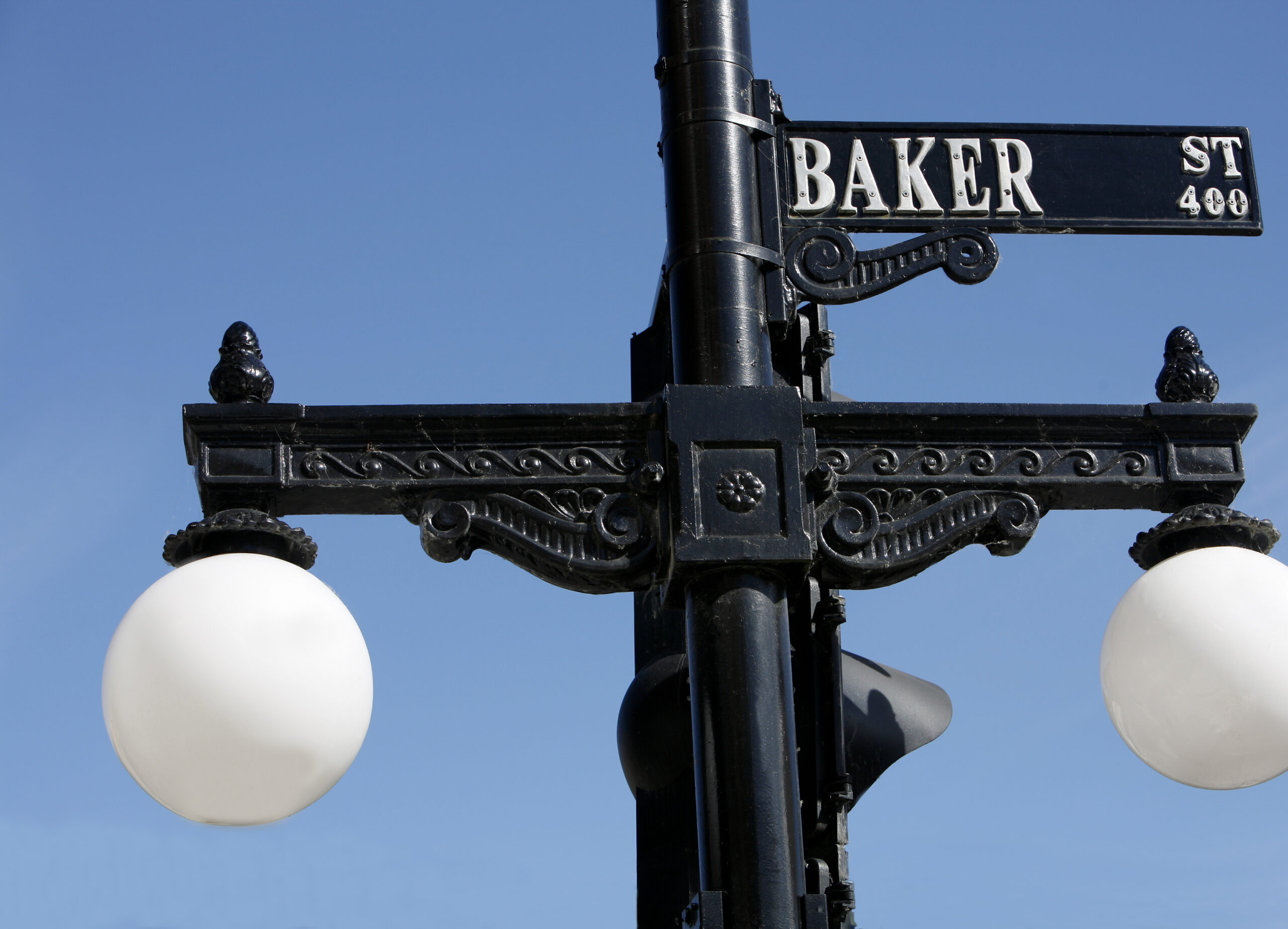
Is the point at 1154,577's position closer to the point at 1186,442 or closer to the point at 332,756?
the point at 1186,442

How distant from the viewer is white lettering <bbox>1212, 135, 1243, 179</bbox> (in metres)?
4.17

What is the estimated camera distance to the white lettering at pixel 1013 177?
4059mm

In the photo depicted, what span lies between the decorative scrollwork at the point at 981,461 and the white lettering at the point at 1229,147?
37.4 inches

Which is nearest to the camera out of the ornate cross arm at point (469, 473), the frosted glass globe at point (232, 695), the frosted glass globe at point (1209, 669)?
the frosted glass globe at point (232, 695)

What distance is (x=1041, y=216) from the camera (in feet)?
13.3

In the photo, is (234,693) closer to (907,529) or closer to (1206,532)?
(907,529)

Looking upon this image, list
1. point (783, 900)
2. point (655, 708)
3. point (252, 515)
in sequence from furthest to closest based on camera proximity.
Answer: point (655, 708) → point (252, 515) → point (783, 900)

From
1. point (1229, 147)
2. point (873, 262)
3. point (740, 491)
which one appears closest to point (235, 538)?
point (740, 491)

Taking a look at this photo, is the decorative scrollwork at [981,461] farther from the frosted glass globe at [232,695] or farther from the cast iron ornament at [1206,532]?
the frosted glass globe at [232,695]

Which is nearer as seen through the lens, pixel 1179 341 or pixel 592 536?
pixel 592 536

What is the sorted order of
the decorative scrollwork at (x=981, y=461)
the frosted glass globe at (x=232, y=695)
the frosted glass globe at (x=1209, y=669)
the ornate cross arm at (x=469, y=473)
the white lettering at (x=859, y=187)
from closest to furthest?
the frosted glass globe at (x=232, y=695) → the frosted glass globe at (x=1209, y=669) → the ornate cross arm at (x=469, y=473) → the decorative scrollwork at (x=981, y=461) → the white lettering at (x=859, y=187)

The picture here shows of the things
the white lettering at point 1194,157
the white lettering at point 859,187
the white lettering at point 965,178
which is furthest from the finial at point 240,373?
the white lettering at point 1194,157

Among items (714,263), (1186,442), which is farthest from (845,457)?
(1186,442)

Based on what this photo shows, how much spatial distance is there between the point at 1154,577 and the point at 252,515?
2.04m
